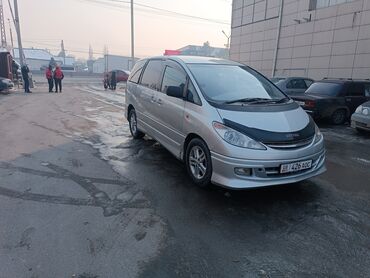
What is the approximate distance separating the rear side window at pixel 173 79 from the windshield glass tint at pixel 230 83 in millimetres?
227

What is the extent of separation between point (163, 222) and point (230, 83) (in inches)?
103

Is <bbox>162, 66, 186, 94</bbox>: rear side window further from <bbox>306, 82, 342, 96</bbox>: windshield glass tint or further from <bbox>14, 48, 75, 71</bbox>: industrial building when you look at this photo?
<bbox>14, 48, 75, 71</bbox>: industrial building

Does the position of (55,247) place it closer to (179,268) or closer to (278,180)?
(179,268)

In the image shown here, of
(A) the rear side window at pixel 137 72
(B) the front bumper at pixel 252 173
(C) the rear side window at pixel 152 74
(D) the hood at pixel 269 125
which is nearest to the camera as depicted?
(B) the front bumper at pixel 252 173

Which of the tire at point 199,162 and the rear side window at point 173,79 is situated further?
the rear side window at point 173,79

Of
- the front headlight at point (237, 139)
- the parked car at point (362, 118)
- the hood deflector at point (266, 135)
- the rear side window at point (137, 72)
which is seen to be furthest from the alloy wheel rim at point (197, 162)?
the parked car at point (362, 118)

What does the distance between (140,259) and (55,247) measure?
89 centimetres

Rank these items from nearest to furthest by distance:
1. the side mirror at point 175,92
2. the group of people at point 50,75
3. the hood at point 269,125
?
the hood at point 269,125 < the side mirror at point 175,92 < the group of people at point 50,75

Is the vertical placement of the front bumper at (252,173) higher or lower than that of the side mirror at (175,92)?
lower

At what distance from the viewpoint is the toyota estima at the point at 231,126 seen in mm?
3893

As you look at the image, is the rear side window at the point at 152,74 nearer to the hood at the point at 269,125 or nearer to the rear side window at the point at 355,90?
the hood at the point at 269,125

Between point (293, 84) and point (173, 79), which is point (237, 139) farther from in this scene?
point (293, 84)

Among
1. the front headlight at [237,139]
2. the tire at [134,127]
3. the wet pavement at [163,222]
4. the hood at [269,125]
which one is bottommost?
the wet pavement at [163,222]

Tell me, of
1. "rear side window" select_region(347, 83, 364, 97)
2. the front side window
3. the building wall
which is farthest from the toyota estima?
the building wall
